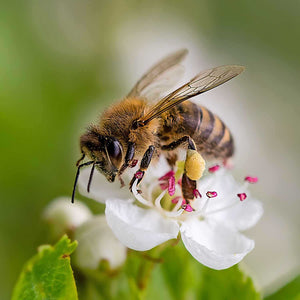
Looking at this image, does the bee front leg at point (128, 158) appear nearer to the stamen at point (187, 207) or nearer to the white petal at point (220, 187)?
the stamen at point (187, 207)

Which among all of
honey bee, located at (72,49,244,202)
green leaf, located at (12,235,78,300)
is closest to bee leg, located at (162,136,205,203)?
honey bee, located at (72,49,244,202)

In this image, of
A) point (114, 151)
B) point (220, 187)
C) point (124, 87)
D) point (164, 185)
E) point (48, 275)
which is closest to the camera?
point (48, 275)

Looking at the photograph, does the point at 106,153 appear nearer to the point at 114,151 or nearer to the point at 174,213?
the point at 114,151

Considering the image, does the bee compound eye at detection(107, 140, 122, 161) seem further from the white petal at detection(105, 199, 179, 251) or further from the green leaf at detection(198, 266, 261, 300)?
the green leaf at detection(198, 266, 261, 300)

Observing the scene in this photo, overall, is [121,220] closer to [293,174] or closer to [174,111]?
[174,111]

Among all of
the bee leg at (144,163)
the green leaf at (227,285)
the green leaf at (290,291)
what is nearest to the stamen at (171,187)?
the bee leg at (144,163)

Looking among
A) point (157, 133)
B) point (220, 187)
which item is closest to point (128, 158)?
point (157, 133)

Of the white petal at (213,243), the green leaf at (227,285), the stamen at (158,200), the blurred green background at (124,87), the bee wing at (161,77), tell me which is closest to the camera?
the white petal at (213,243)

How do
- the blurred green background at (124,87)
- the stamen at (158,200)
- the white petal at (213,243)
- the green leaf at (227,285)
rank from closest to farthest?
the white petal at (213,243)
the green leaf at (227,285)
the stamen at (158,200)
the blurred green background at (124,87)
